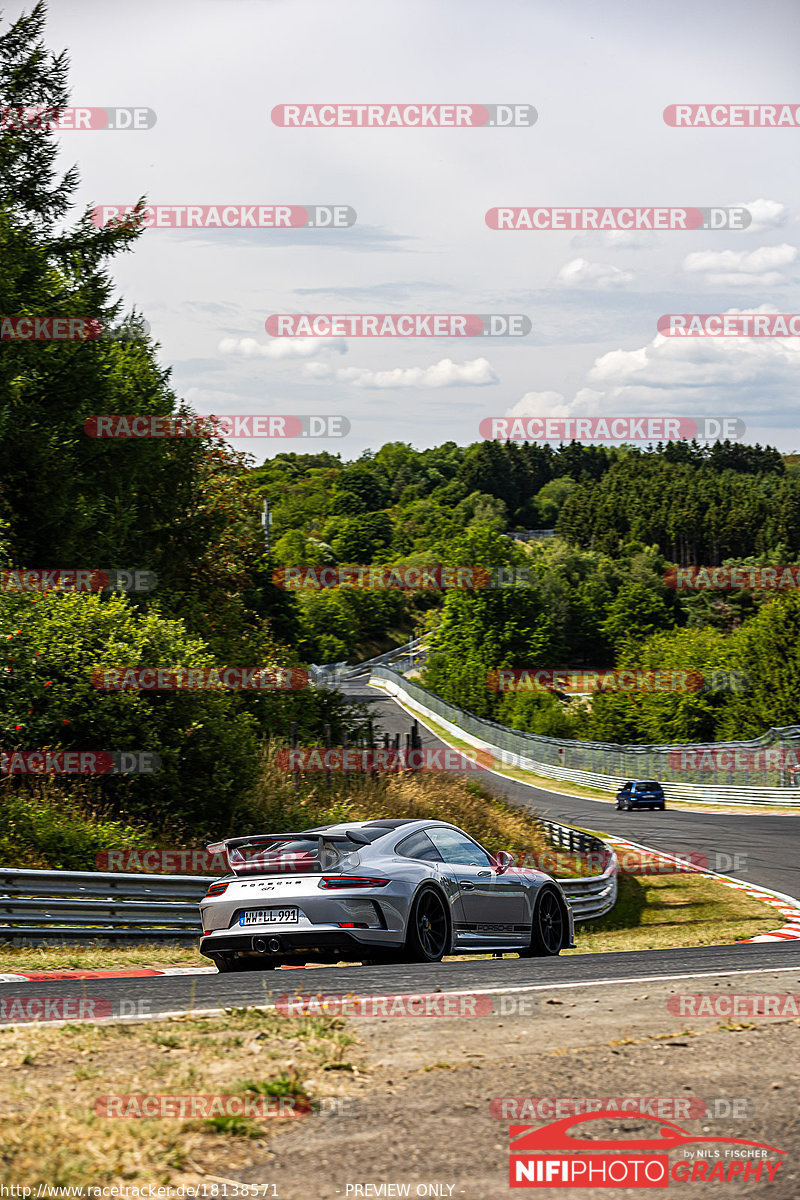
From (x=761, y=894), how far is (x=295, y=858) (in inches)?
699

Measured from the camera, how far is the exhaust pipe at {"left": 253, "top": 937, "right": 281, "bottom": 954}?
31.2ft

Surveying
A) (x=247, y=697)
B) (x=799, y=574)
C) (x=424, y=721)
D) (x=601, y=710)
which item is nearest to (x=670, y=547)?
(x=799, y=574)

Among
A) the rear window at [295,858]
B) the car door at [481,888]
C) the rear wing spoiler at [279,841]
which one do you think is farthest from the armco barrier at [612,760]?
the rear window at [295,858]

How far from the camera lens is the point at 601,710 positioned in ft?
313

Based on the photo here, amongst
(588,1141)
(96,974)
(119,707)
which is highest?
(119,707)

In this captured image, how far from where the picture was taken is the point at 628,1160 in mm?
4066

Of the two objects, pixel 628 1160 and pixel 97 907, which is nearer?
pixel 628 1160

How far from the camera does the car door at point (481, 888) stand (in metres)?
10.7

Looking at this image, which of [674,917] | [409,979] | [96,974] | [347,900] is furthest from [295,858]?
[674,917]

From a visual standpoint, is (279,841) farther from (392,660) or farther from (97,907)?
(392,660)

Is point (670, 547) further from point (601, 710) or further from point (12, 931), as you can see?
point (12, 931)

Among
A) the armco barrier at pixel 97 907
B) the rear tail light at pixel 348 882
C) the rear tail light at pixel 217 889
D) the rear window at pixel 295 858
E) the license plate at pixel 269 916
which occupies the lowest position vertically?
the armco barrier at pixel 97 907

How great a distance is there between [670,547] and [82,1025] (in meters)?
188

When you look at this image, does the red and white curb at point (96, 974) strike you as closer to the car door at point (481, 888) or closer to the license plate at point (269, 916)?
the license plate at point (269, 916)
